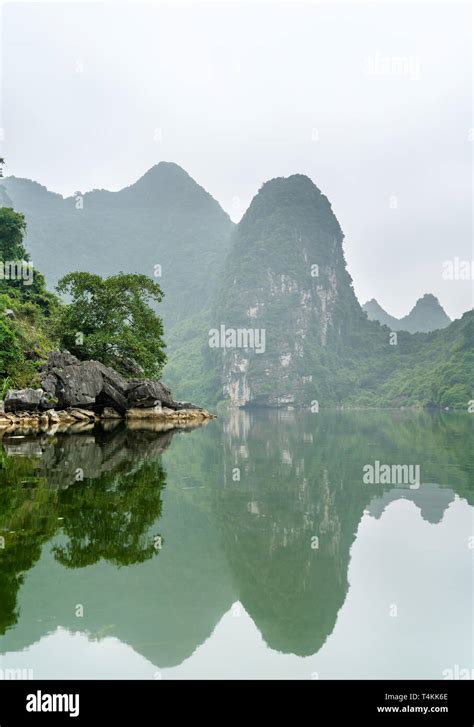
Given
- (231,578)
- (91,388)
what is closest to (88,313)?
(91,388)

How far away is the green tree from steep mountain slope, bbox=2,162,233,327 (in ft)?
382

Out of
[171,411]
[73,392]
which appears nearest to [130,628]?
[73,392]

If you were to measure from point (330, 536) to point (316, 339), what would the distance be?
119630 millimetres

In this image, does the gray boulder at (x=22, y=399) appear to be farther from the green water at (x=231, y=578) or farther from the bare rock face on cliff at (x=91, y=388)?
the green water at (x=231, y=578)

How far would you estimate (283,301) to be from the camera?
122 m

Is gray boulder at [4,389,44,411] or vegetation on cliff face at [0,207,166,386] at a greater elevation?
vegetation on cliff face at [0,207,166,386]

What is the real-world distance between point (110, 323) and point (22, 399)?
9.89m

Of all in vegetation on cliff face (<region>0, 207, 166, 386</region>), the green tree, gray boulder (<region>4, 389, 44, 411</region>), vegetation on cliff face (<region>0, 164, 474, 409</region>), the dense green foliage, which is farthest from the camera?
vegetation on cliff face (<region>0, 164, 474, 409</region>)

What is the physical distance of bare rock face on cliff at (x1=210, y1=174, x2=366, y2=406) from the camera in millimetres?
112938

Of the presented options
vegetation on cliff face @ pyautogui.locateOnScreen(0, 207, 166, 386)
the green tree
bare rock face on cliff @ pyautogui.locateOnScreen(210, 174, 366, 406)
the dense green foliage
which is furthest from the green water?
bare rock face on cliff @ pyautogui.locateOnScreen(210, 174, 366, 406)

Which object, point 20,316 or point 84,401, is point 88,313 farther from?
point 84,401

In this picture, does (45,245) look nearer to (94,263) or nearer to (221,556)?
(94,263)

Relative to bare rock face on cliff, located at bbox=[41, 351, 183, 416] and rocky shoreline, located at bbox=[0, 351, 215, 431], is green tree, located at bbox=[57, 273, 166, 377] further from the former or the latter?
rocky shoreline, located at bbox=[0, 351, 215, 431]

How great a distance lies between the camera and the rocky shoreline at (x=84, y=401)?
20375mm
